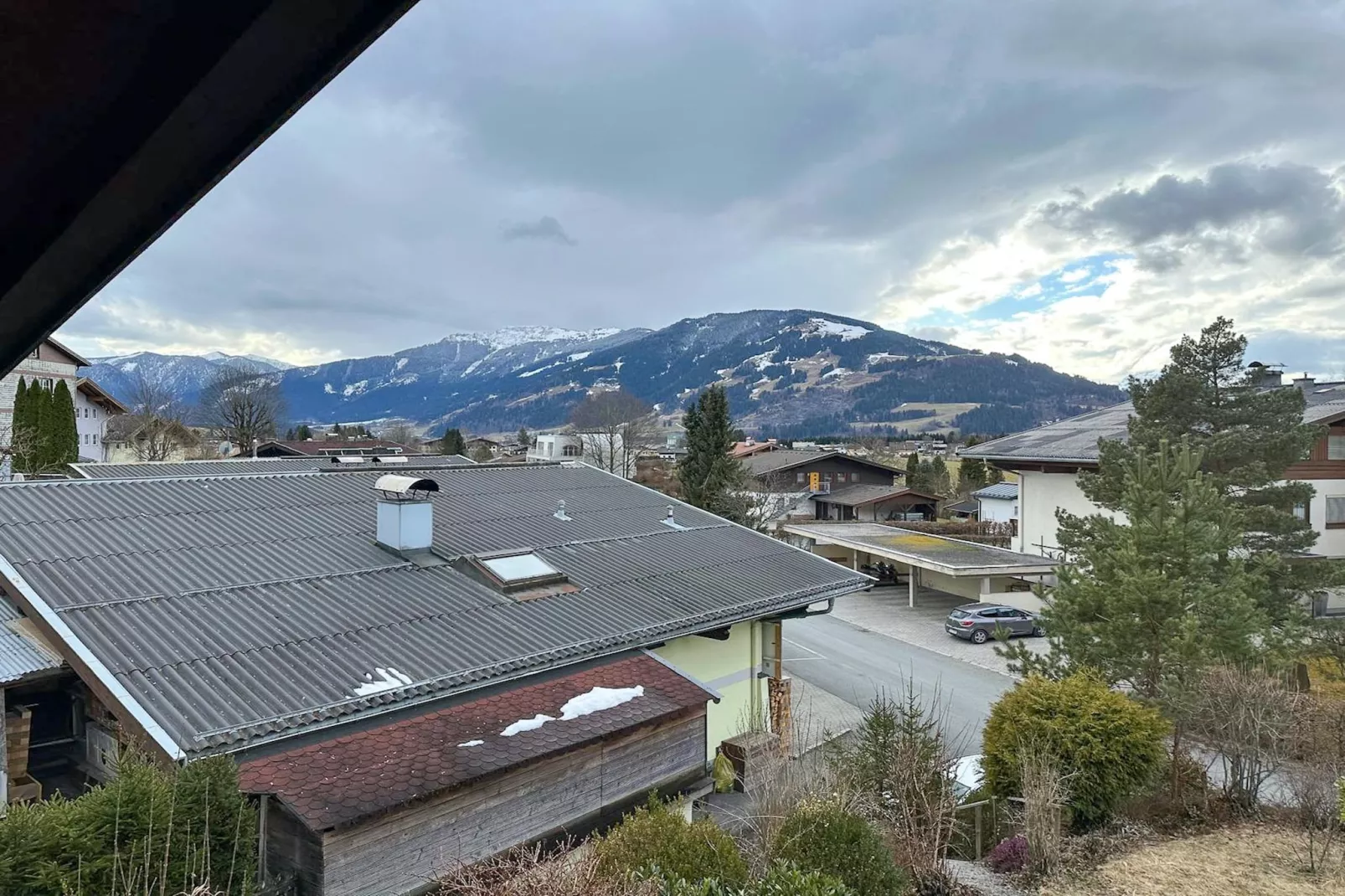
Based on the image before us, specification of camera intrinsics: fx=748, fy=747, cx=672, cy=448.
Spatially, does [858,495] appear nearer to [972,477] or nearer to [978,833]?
[972,477]

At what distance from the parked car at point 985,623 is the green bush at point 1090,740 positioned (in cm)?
1534

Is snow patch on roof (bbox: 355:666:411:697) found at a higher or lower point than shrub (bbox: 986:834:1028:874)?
higher

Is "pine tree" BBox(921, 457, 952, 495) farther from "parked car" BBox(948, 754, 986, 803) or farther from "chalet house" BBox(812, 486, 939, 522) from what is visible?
"parked car" BBox(948, 754, 986, 803)

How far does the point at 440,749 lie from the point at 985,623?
2241 centimetres

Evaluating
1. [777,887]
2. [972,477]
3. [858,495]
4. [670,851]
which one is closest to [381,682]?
[670,851]

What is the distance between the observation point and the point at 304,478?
14320mm

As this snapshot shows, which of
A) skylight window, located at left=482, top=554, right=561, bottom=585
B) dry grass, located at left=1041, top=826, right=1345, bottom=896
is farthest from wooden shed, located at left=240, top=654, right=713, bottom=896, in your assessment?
dry grass, located at left=1041, top=826, right=1345, bottom=896

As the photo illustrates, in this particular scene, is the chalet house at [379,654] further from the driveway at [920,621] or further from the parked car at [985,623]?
the parked car at [985,623]

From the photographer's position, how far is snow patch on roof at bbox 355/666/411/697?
7832 mm

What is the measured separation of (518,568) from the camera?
38.3 feet

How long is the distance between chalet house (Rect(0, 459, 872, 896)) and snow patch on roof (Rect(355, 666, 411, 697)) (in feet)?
0.09

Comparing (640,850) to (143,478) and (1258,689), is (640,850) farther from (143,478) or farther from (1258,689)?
(143,478)

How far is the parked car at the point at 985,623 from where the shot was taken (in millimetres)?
25312

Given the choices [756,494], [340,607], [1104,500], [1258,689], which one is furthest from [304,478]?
[756,494]
